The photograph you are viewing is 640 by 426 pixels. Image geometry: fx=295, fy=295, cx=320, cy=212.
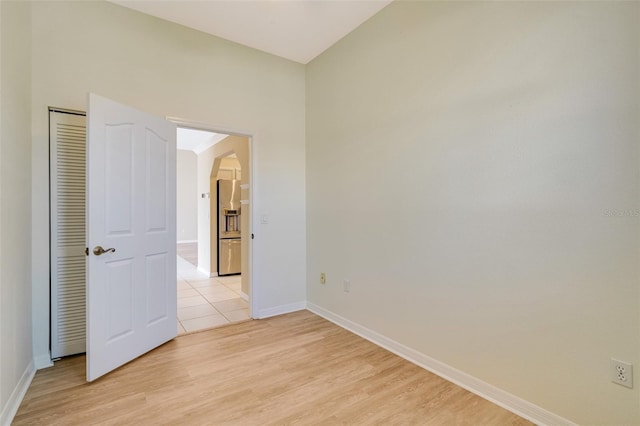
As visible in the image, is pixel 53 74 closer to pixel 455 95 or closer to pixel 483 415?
pixel 455 95

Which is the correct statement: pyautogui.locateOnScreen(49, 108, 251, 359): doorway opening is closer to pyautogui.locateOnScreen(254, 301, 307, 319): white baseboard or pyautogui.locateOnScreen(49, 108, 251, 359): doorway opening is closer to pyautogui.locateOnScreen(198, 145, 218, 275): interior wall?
pyautogui.locateOnScreen(254, 301, 307, 319): white baseboard

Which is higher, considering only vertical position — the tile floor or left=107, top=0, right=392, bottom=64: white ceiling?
left=107, top=0, right=392, bottom=64: white ceiling

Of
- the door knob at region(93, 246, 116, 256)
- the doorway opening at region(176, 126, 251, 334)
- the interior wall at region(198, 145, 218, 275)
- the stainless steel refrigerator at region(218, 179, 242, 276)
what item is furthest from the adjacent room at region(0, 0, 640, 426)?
the interior wall at region(198, 145, 218, 275)

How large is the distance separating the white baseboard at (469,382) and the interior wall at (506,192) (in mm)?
45

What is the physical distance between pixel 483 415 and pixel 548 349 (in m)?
0.55

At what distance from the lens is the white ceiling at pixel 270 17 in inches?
104

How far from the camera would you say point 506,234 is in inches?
73.9

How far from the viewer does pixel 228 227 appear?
18.8 feet

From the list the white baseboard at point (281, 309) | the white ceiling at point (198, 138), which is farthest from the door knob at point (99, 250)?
the white ceiling at point (198, 138)

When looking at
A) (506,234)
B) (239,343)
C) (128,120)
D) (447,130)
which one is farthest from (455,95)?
(239,343)

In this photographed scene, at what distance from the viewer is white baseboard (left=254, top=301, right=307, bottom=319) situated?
3420 mm

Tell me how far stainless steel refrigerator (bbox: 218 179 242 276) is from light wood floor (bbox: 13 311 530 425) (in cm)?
303

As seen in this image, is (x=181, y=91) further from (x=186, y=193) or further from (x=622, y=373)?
(x=186, y=193)

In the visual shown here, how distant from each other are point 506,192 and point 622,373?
106 centimetres
